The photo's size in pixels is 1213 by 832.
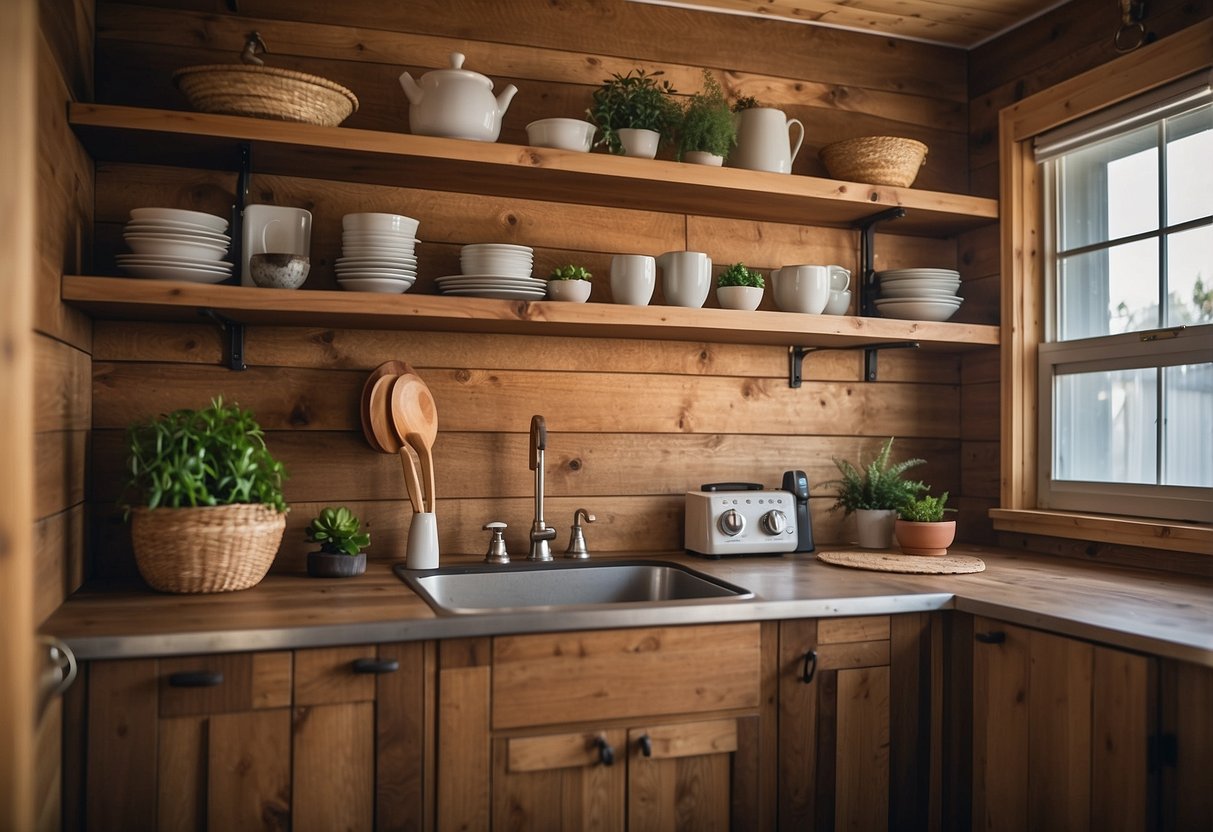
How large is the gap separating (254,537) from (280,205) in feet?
2.66

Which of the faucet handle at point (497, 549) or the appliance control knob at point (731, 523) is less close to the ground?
the appliance control knob at point (731, 523)

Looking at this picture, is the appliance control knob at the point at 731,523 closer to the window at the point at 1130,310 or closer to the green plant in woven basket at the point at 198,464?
the window at the point at 1130,310

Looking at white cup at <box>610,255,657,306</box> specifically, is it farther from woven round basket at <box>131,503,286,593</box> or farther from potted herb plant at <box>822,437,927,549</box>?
woven round basket at <box>131,503,286,593</box>

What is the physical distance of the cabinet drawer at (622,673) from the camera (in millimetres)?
1624

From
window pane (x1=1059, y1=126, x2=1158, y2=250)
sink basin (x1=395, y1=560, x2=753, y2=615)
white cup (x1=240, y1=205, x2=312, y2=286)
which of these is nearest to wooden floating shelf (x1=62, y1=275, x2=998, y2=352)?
white cup (x1=240, y1=205, x2=312, y2=286)

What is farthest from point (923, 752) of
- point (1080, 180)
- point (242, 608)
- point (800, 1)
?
point (800, 1)

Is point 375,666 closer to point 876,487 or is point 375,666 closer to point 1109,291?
point 876,487

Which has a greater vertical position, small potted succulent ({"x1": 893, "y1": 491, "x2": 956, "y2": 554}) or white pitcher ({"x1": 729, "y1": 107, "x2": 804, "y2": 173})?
white pitcher ({"x1": 729, "y1": 107, "x2": 804, "y2": 173})

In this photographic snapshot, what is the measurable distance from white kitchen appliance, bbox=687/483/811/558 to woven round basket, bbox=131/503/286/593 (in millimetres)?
1016

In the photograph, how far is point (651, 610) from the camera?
169cm

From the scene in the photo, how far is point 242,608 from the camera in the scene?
5.37 ft

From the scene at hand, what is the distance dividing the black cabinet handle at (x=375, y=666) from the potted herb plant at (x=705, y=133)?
1.36 m

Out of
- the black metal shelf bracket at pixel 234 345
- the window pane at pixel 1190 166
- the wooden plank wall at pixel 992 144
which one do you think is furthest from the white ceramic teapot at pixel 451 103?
the window pane at pixel 1190 166

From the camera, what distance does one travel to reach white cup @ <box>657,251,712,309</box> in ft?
7.16
